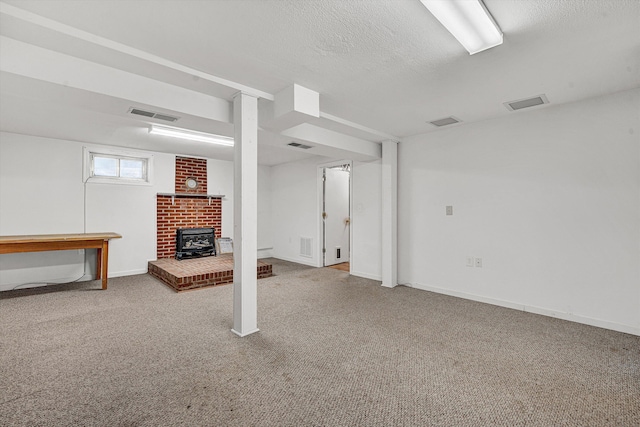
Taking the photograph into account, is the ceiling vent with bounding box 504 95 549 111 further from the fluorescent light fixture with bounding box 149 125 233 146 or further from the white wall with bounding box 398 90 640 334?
the fluorescent light fixture with bounding box 149 125 233 146

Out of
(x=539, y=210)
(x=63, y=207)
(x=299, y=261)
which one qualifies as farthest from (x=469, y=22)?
(x=63, y=207)

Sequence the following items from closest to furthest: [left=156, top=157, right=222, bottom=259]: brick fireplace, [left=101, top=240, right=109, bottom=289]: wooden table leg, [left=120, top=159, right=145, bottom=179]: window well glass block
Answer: [left=101, top=240, right=109, bottom=289]: wooden table leg
[left=120, top=159, right=145, bottom=179]: window well glass block
[left=156, top=157, right=222, bottom=259]: brick fireplace

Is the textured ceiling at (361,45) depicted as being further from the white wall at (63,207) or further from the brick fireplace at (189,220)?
the white wall at (63,207)

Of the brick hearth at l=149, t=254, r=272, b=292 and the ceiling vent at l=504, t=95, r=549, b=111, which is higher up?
the ceiling vent at l=504, t=95, r=549, b=111

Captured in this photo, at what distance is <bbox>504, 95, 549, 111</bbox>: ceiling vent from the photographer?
3078mm

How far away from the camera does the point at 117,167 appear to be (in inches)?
209

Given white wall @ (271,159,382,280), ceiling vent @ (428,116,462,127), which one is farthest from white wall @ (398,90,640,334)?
white wall @ (271,159,382,280)

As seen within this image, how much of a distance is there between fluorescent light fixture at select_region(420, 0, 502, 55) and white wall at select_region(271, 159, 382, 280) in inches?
117

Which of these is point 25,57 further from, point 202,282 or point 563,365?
point 563,365

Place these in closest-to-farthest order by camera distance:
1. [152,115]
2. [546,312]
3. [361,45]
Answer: [361,45] → [152,115] → [546,312]

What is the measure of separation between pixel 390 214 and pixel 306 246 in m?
2.40

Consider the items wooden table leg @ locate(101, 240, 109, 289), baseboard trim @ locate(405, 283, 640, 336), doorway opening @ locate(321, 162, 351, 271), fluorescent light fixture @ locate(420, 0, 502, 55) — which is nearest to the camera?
fluorescent light fixture @ locate(420, 0, 502, 55)

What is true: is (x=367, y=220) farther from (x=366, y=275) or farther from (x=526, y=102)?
(x=526, y=102)

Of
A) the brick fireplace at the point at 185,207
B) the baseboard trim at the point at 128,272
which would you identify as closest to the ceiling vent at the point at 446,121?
the brick fireplace at the point at 185,207
